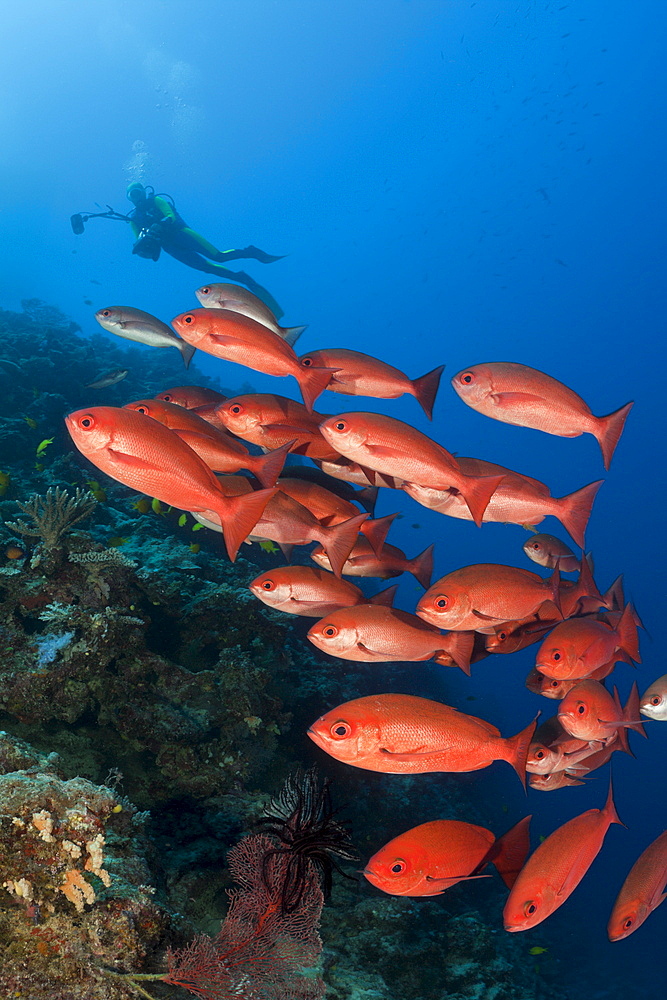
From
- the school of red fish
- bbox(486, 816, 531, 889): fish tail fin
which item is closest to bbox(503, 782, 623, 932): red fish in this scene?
the school of red fish

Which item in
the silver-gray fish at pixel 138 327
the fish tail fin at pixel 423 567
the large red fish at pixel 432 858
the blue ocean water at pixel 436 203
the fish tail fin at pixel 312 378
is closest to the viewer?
the large red fish at pixel 432 858

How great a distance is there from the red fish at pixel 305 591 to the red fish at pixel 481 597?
330 millimetres

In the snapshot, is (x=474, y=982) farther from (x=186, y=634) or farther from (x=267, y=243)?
(x=267, y=243)

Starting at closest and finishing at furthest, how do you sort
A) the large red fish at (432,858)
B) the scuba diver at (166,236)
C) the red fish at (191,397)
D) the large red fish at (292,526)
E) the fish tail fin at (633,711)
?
1. the large red fish at (432,858)
2. the large red fish at (292,526)
3. the fish tail fin at (633,711)
4. the red fish at (191,397)
5. the scuba diver at (166,236)

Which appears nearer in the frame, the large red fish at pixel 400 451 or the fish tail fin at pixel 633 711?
the large red fish at pixel 400 451

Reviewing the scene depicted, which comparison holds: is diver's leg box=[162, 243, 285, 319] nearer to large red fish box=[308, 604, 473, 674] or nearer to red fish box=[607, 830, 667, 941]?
large red fish box=[308, 604, 473, 674]

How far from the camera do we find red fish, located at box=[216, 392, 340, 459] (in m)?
3.22

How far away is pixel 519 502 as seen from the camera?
3328 millimetres

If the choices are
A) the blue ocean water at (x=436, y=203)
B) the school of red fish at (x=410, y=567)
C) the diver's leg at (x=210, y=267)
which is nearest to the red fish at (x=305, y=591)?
the school of red fish at (x=410, y=567)

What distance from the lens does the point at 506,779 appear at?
53.5ft

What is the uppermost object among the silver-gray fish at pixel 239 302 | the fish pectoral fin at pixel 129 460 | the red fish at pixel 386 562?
the silver-gray fish at pixel 239 302

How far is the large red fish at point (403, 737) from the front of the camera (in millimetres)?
2426

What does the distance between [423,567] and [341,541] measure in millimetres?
875

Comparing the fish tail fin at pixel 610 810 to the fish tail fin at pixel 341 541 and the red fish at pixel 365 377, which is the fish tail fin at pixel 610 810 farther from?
the red fish at pixel 365 377
